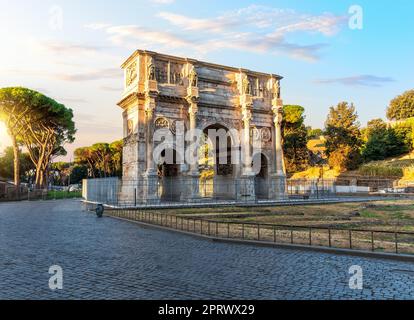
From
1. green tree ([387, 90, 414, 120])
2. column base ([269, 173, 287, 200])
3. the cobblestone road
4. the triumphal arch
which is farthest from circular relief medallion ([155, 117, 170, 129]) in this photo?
green tree ([387, 90, 414, 120])

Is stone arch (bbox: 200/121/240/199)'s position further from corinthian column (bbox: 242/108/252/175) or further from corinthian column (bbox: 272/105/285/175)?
corinthian column (bbox: 272/105/285/175)

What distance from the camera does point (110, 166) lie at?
71.0 metres

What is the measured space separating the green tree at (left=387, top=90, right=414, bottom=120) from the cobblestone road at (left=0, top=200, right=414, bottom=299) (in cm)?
8258

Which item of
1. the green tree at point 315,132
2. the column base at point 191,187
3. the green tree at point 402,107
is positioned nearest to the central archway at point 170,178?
the column base at point 191,187

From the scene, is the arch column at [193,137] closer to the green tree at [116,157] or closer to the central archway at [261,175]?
the central archway at [261,175]

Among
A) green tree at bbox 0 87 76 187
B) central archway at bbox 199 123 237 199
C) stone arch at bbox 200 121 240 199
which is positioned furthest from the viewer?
green tree at bbox 0 87 76 187

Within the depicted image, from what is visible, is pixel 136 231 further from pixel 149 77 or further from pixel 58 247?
pixel 149 77

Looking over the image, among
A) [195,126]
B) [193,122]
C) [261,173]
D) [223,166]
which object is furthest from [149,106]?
[261,173]

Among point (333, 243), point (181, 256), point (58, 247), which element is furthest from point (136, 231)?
point (333, 243)

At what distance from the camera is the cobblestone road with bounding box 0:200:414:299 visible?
5.59m

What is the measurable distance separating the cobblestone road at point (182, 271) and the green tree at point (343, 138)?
47468mm

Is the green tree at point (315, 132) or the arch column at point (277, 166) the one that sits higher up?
the green tree at point (315, 132)

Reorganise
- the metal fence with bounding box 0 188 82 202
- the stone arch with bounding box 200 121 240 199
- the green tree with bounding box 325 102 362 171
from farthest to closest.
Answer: the green tree with bounding box 325 102 362 171, the metal fence with bounding box 0 188 82 202, the stone arch with bounding box 200 121 240 199

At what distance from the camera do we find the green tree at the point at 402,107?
78.9 metres
